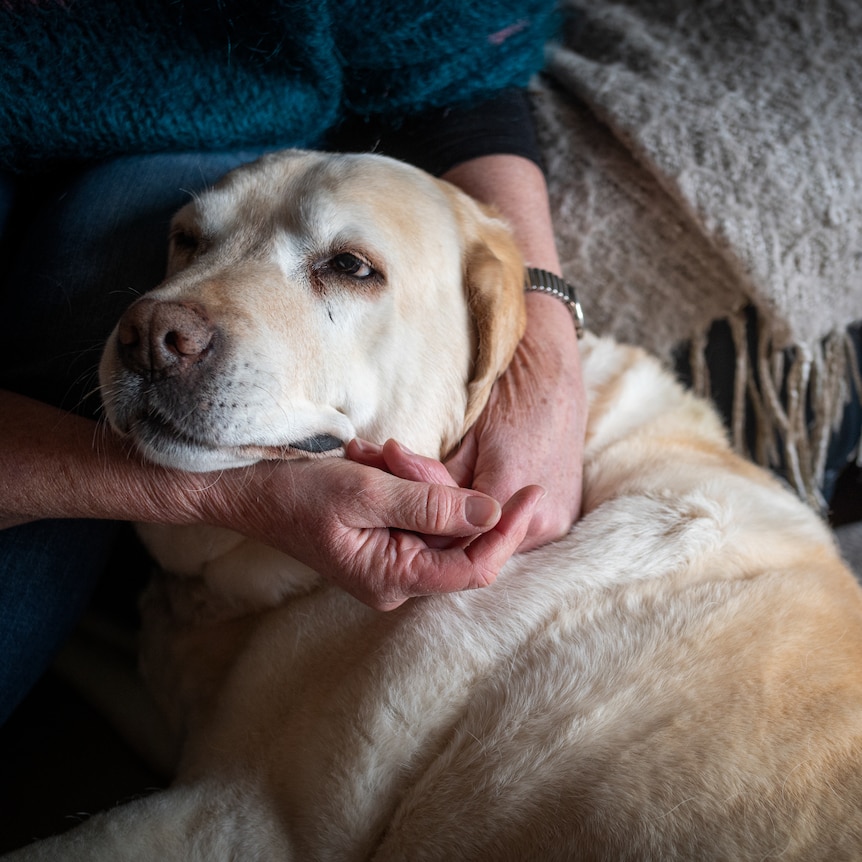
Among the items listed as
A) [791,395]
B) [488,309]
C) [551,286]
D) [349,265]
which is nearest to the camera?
[349,265]

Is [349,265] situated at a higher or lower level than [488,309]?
higher

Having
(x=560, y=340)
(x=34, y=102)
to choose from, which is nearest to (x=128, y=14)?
(x=34, y=102)

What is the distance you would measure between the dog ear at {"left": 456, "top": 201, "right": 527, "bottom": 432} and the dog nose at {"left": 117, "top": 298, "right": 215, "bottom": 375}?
1.85 ft

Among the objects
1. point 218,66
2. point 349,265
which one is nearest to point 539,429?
point 349,265

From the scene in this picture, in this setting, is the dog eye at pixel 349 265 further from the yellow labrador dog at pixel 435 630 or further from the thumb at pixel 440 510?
the thumb at pixel 440 510

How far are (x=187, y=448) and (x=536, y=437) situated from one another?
68cm

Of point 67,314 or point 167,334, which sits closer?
point 167,334

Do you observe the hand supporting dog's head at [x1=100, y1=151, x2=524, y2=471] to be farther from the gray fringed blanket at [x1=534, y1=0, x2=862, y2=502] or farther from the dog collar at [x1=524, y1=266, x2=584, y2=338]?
the gray fringed blanket at [x1=534, y1=0, x2=862, y2=502]

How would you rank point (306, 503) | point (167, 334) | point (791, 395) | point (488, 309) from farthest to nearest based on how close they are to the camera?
point (791, 395), point (488, 309), point (306, 503), point (167, 334)

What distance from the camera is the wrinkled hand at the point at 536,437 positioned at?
142cm

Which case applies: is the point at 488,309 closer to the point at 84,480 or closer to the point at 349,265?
the point at 349,265

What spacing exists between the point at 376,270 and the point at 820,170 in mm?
1359

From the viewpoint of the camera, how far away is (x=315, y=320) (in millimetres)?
1261

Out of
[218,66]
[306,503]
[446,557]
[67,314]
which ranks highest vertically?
[218,66]
